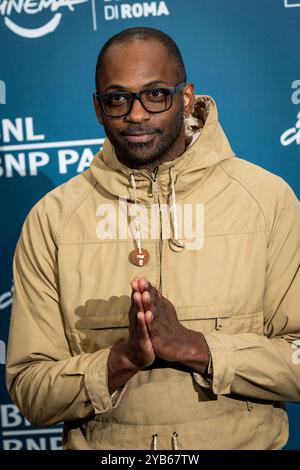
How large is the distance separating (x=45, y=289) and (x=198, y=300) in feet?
1.22

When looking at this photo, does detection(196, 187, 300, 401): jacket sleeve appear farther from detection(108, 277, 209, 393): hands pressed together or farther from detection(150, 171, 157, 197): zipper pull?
detection(150, 171, 157, 197): zipper pull

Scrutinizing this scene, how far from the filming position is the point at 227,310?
66.6 inches

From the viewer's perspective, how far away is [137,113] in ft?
5.57

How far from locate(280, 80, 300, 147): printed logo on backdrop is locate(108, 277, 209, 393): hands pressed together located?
95cm

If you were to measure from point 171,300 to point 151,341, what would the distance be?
17 centimetres

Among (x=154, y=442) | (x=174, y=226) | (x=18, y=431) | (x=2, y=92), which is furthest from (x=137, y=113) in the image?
(x=18, y=431)

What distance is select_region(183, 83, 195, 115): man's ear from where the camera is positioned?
183 centimetres

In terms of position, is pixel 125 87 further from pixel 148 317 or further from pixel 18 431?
pixel 18 431

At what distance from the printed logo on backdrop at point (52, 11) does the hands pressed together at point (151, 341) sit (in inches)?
44.7

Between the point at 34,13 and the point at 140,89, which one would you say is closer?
the point at 140,89

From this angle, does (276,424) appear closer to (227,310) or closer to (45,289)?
(227,310)

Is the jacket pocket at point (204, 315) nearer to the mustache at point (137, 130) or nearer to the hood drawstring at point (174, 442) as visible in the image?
the hood drawstring at point (174, 442)

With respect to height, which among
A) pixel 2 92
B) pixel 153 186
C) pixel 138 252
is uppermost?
pixel 2 92
